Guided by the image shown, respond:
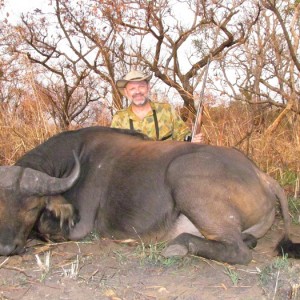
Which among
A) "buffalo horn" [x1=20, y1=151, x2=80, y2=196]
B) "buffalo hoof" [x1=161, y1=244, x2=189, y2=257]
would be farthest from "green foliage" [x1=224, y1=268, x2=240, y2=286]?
"buffalo horn" [x1=20, y1=151, x2=80, y2=196]

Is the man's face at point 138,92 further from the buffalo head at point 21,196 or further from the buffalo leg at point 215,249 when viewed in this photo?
the buffalo leg at point 215,249

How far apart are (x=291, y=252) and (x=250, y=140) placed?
11.8ft

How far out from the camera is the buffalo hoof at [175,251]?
11.6 feet

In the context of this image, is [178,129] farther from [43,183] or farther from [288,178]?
[43,183]

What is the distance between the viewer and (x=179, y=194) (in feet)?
12.9

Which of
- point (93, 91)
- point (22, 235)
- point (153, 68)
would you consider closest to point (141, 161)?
point (22, 235)

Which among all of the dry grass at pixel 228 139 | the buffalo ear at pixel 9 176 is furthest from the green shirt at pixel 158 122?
the buffalo ear at pixel 9 176

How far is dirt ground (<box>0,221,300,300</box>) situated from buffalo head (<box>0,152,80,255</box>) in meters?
0.19

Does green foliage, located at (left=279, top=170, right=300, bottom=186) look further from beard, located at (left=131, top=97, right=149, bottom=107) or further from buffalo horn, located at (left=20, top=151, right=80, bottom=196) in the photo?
buffalo horn, located at (left=20, top=151, right=80, bottom=196)

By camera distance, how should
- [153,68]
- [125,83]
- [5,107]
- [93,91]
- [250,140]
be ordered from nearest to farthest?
[125,83]
[250,140]
[5,107]
[153,68]
[93,91]

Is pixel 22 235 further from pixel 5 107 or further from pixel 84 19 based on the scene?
pixel 84 19

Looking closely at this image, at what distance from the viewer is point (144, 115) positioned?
601 centimetres

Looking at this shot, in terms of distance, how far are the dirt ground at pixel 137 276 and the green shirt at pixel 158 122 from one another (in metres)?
2.19

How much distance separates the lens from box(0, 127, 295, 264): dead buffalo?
12.4ft
